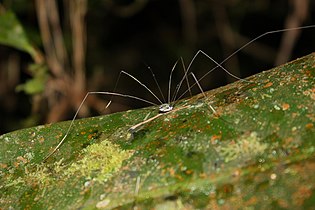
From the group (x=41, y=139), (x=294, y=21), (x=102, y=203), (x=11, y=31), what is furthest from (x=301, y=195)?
(x=294, y=21)

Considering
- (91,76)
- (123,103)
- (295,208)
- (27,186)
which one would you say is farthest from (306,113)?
(123,103)

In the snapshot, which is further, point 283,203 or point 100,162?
point 100,162

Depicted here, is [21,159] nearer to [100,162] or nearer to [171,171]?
[100,162]

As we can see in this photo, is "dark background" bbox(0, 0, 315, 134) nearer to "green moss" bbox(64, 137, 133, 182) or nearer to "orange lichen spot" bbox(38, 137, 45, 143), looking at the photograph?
"orange lichen spot" bbox(38, 137, 45, 143)

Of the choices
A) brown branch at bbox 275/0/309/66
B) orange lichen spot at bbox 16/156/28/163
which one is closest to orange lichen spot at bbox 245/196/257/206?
orange lichen spot at bbox 16/156/28/163

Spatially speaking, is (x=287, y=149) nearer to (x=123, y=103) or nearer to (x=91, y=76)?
(x=91, y=76)

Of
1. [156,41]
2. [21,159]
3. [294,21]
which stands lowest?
[156,41]

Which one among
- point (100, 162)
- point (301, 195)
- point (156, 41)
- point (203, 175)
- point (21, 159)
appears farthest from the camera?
point (156, 41)

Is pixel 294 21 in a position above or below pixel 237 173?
below
